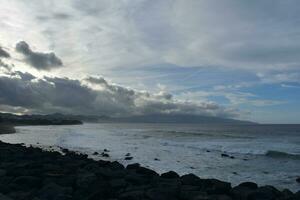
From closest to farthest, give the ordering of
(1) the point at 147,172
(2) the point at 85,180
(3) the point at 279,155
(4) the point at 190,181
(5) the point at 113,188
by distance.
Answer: (5) the point at 113,188
(2) the point at 85,180
(4) the point at 190,181
(1) the point at 147,172
(3) the point at 279,155

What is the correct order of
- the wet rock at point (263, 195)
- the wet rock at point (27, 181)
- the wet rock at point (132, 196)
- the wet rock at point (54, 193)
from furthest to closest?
the wet rock at point (27, 181)
the wet rock at point (263, 195)
the wet rock at point (132, 196)
the wet rock at point (54, 193)

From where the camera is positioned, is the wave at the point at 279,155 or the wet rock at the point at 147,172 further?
the wave at the point at 279,155

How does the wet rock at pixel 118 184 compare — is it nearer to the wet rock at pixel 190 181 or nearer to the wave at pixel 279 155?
the wet rock at pixel 190 181

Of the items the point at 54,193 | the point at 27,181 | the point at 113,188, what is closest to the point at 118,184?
the point at 113,188

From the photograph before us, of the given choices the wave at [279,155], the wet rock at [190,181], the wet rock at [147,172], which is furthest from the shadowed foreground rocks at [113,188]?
the wave at [279,155]

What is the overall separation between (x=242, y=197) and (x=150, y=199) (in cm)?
327

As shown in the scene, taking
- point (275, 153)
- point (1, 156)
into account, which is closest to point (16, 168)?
point (1, 156)

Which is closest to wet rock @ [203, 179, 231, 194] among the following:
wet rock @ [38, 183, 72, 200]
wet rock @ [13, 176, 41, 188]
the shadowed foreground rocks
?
the shadowed foreground rocks

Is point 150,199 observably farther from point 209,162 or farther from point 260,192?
point 209,162

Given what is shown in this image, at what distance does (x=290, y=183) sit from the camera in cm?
2070

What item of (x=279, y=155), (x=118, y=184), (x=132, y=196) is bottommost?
(x=132, y=196)

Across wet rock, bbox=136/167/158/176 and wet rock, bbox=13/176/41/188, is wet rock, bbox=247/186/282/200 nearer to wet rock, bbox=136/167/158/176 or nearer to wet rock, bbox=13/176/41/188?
wet rock, bbox=136/167/158/176

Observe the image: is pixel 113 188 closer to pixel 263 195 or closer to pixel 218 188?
pixel 218 188

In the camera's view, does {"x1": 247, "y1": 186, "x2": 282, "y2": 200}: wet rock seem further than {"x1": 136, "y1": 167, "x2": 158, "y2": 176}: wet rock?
No
